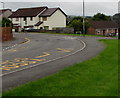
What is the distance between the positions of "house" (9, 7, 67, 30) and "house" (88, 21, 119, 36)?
31.0 feet

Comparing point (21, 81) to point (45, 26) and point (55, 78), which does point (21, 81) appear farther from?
point (45, 26)

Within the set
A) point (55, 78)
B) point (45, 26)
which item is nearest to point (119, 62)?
point (55, 78)

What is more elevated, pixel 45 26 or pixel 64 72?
pixel 45 26

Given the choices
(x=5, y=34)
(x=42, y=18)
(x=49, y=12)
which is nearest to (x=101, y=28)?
(x=49, y=12)

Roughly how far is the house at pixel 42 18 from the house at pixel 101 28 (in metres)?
9.45

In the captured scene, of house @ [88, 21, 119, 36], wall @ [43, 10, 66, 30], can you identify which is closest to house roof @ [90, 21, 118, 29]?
house @ [88, 21, 119, 36]

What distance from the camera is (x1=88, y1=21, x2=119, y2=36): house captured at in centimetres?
7275

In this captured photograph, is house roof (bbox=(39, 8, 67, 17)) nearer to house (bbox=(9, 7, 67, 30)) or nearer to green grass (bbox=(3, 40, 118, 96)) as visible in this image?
house (bbox=(9, 7, 67, 30))

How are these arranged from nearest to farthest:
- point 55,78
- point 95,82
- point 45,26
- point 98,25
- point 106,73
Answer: point 95,82, point 55,78, point 106,73, point 45,26, point 98,25

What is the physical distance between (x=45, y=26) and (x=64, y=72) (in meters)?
58.1

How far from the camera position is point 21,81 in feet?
35.1

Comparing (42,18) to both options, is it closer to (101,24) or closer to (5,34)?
(101,24)

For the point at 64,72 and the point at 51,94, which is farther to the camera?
the point at 64,72

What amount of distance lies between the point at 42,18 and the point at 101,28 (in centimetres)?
1966
